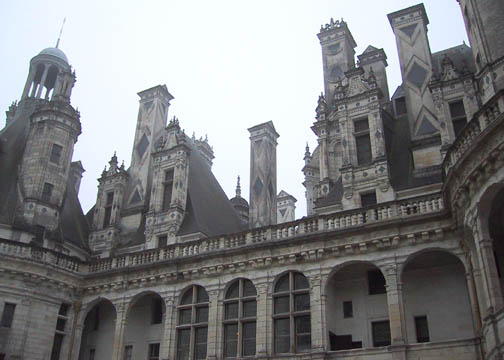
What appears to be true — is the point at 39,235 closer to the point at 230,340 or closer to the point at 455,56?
the point at 230,340

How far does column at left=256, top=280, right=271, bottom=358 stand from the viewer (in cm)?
2039

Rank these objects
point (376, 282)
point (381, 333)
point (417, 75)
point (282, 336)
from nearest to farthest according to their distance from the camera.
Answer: point (381, 333) < point (282, 336) < point (376, 282) < point (417, 75)

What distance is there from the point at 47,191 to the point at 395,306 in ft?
61.3

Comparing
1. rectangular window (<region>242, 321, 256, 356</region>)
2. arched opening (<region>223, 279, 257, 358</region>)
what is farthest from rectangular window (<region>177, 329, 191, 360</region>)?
rectangular window (<region>242, 321, 256, 356</region>)

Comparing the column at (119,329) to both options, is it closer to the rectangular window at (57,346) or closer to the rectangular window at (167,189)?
the rectangular window at (57,346)

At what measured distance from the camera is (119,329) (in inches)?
950

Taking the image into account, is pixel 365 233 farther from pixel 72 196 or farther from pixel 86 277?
pixel 72 196

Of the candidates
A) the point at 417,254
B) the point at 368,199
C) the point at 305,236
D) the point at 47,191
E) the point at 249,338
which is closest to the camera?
the point at 417,254

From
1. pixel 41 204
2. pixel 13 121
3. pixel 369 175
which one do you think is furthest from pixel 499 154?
pixel 13 121

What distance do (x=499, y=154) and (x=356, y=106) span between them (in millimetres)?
11458

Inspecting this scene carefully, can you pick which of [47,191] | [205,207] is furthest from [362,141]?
[47,191]

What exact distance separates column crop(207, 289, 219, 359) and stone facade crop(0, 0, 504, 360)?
59 millimetres

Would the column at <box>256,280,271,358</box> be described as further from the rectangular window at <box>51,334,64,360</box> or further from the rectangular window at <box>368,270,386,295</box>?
the rectangular window at <box>51,334,64,360</box>

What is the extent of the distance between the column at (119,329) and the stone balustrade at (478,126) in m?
15.6
